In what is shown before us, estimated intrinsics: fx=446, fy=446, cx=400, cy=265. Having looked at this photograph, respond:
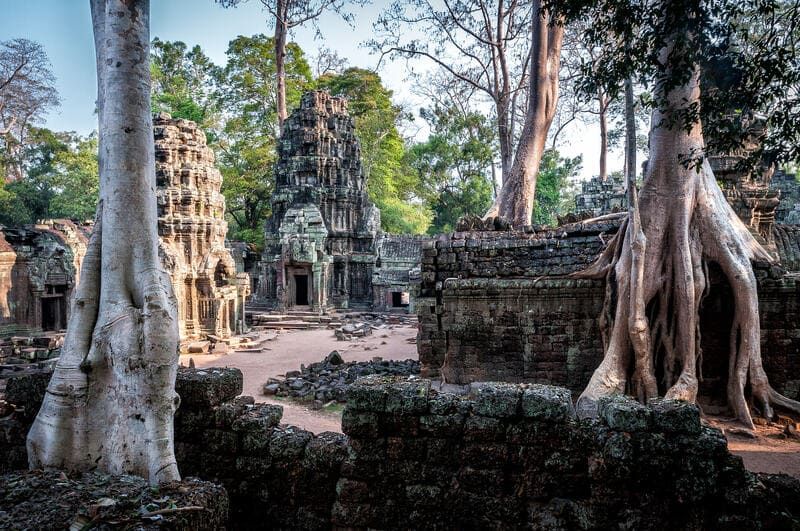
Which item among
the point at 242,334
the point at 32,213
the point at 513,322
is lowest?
the point at 242,334

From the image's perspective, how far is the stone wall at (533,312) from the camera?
21.5 feet

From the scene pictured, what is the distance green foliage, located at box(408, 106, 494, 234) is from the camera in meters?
31.3

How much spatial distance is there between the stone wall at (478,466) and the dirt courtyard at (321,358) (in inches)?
122

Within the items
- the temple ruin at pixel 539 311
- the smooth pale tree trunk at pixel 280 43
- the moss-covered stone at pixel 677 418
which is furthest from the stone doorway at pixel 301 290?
A: the moss-covered stone at pixel 677 418

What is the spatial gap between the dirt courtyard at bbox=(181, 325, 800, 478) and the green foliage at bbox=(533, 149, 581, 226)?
1757 cm

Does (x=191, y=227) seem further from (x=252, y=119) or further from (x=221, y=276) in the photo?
(x=252, y=119)

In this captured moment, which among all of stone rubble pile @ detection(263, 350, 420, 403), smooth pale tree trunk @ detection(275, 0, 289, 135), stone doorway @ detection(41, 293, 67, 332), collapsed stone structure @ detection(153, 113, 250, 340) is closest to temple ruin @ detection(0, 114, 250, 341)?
collapsed stone structure @ detection(153, 113, 250, 340)

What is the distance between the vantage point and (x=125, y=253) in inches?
134

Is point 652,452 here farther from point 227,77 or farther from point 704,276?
point 227,77

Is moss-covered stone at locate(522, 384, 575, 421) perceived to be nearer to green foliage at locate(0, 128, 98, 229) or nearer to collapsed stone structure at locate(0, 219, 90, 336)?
collapsed stone structure at locate(0, 219, 90, 336)

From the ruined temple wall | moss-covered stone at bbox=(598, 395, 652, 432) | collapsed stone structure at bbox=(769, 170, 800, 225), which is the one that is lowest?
moss-covered stone at bbox=(598, 395, 652, 432)

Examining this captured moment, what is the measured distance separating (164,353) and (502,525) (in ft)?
8.36

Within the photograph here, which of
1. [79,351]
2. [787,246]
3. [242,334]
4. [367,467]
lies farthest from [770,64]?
[242,334]

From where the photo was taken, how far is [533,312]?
7480 millimetres
